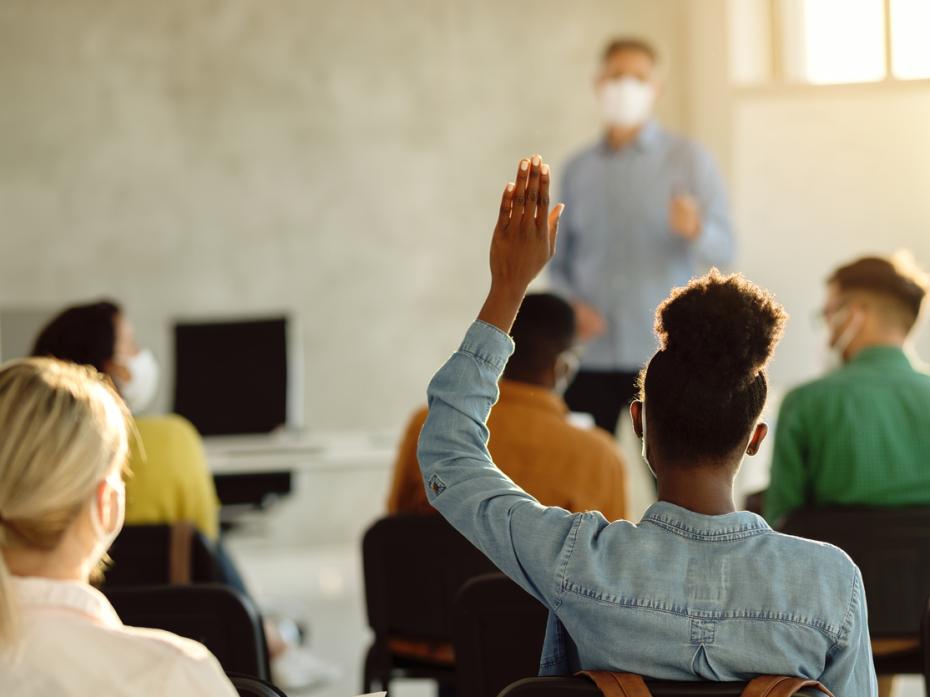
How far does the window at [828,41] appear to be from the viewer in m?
5.01

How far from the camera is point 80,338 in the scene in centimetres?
262

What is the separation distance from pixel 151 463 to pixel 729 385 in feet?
5.50

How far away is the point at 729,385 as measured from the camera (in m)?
1.22

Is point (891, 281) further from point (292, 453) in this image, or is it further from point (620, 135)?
point (620, 135)

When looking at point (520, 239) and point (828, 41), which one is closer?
point (520, 239)

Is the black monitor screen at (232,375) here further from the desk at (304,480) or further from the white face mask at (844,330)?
the white face mask at (844,330)

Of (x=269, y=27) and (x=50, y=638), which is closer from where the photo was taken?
(x=50, y=638)

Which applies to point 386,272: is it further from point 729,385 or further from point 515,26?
point 729,385

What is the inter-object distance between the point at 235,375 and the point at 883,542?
120 inches

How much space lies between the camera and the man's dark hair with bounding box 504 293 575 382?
2.54 m

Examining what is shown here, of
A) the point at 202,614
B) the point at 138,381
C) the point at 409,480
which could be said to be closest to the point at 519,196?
the point at 202,614

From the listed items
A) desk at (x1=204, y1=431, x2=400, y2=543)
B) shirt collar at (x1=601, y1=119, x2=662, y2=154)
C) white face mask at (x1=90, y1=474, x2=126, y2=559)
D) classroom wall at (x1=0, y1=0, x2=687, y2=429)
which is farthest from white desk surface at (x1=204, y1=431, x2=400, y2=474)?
white face mask at (x1=90, y1=474, x2=126, y2=559)

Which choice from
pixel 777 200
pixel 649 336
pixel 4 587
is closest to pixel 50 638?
pixel 4 587

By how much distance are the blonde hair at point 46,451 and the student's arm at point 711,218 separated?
3.67 metres
